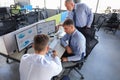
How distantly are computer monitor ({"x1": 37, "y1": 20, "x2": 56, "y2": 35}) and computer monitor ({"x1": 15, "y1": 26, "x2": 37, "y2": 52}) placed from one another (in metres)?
0.16

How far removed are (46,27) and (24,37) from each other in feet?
2.34

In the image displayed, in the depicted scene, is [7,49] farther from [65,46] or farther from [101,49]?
[101,49]

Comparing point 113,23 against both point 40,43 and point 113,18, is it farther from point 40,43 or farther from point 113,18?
point 40,43

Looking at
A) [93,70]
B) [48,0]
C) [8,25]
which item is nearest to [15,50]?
[8,25]

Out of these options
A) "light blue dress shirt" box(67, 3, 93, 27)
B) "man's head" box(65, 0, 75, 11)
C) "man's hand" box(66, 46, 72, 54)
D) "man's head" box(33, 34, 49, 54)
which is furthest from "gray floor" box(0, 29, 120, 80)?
"man's head" box(33, 34, 49, 54)

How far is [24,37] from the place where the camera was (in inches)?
78.5

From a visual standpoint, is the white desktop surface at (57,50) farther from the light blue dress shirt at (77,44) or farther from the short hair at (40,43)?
the short hair at (40,43)

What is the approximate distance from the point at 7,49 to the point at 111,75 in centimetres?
217

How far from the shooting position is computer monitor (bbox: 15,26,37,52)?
73.8 inches

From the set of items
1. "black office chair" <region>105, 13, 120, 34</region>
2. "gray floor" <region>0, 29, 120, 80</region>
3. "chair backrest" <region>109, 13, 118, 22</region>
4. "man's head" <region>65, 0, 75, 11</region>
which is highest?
"man's head" <region>65, 0, 75, 11</region>

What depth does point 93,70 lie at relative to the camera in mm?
2863

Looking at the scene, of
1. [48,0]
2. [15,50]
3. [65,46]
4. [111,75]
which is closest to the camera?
[15,50]

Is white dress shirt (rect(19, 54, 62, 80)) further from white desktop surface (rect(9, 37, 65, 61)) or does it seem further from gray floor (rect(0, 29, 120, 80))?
gray floor (rect(0, 29, 120, 80))

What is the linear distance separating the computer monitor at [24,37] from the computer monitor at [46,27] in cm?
16
